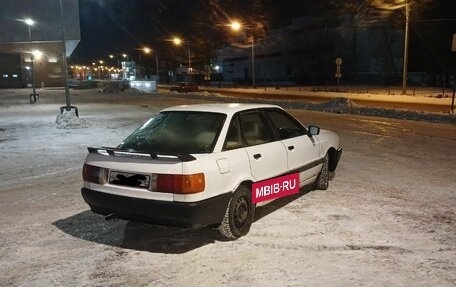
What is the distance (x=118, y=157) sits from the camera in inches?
197

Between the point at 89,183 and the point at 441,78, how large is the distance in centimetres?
5568

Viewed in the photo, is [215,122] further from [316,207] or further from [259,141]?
[316,207]

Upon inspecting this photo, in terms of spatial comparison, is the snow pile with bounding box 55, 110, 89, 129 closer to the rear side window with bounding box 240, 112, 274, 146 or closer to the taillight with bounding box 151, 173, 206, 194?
the rear side window with bounding box 240, 112, 274, 146

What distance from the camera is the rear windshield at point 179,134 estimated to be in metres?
5.23

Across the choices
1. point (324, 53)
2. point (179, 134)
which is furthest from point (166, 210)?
point (324, 53)

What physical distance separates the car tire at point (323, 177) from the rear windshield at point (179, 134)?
7.80ft

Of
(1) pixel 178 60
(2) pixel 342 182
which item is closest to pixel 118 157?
(2) pixel 342 182

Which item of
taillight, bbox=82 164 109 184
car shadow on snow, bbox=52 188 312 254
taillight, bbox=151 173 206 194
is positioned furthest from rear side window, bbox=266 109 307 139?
taillight, bbox=82 164 109 184

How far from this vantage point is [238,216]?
17.2ft

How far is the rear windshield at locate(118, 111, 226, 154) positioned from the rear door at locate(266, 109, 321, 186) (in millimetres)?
997

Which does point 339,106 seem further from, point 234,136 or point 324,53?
point 324,53

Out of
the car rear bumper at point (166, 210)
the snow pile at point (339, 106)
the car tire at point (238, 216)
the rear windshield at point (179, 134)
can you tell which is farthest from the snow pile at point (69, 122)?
the car tire at point (238, 216)

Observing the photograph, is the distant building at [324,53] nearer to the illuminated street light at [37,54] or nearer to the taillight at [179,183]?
the illuminated street light at [37,54]

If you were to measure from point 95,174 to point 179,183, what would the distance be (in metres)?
1.15
